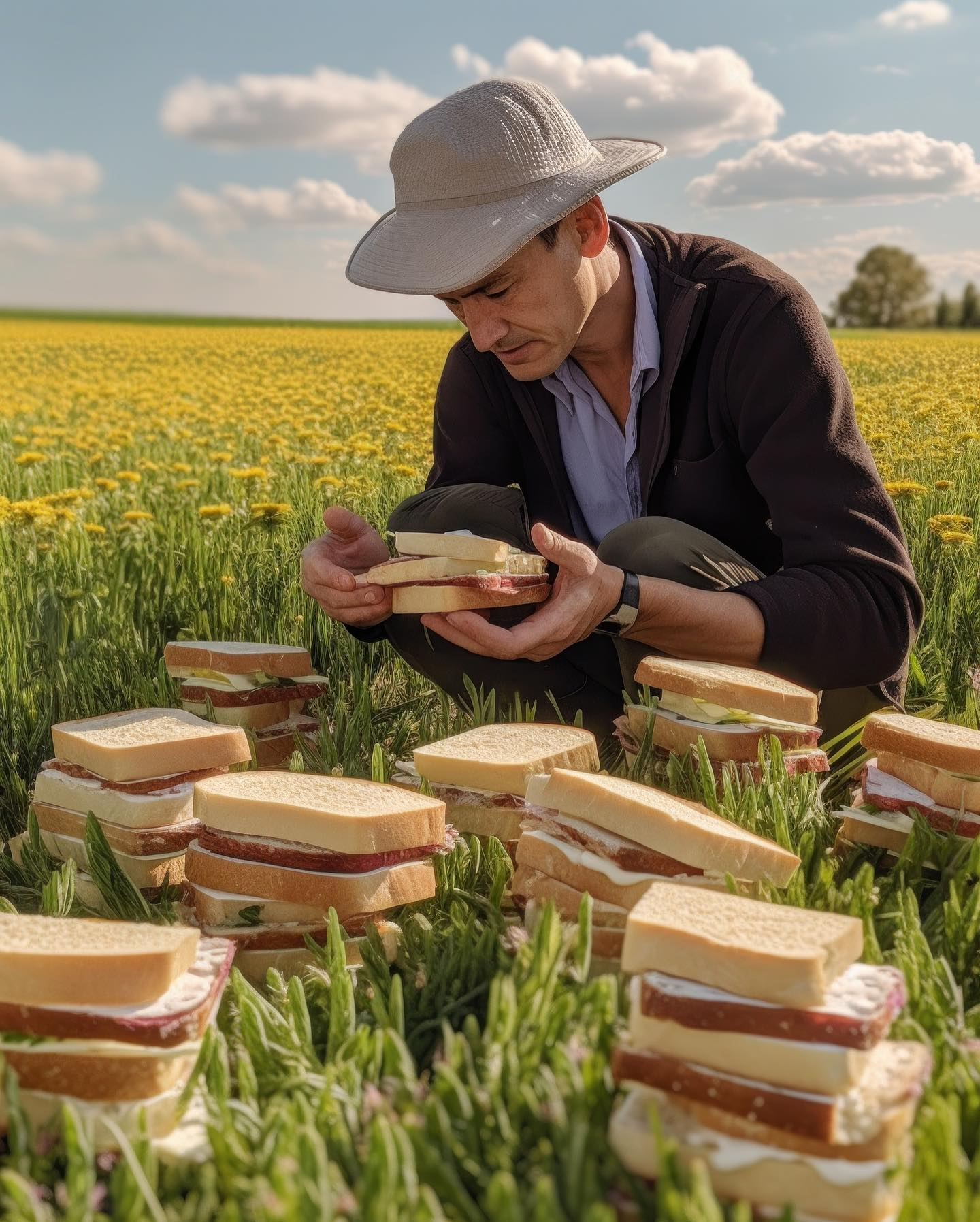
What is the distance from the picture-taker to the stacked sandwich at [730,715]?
235cm

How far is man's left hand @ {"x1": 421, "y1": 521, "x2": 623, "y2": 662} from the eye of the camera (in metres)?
2.62

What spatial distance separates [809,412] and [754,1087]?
1.91 metres

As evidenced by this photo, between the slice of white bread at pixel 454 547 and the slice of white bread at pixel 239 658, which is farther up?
the slice of white bread at pixel 454 547

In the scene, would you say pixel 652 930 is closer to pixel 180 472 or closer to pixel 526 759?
pixel 526 759

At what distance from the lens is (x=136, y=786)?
2.21 metres

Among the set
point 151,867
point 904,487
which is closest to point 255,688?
point 151,867

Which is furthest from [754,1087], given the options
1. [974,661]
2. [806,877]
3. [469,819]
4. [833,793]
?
[974,661]

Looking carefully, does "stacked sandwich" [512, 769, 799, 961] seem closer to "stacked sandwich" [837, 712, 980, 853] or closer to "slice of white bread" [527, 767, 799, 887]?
"slice of white bread" [527, 767, 799, 887]

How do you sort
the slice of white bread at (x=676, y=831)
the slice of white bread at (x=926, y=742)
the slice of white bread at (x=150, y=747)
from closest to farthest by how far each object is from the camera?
the slice of white bread at (x=676, y=831)
the slice of white bread at (x=926, y=742)
the slice of white bread at (x=150, y=747)

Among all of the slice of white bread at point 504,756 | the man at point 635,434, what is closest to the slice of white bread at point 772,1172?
the slice of white bread at point 504,756

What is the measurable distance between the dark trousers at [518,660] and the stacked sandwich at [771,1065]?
169cm

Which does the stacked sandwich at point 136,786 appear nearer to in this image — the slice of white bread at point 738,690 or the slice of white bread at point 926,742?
the slice of white bread at point 738,690

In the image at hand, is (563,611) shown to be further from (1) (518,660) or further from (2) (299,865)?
(2) (299,865)

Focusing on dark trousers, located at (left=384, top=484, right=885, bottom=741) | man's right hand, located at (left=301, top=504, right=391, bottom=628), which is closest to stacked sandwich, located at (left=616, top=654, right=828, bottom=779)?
dark trousers, located at (left=384, top=484, right=885, bottom=741)
